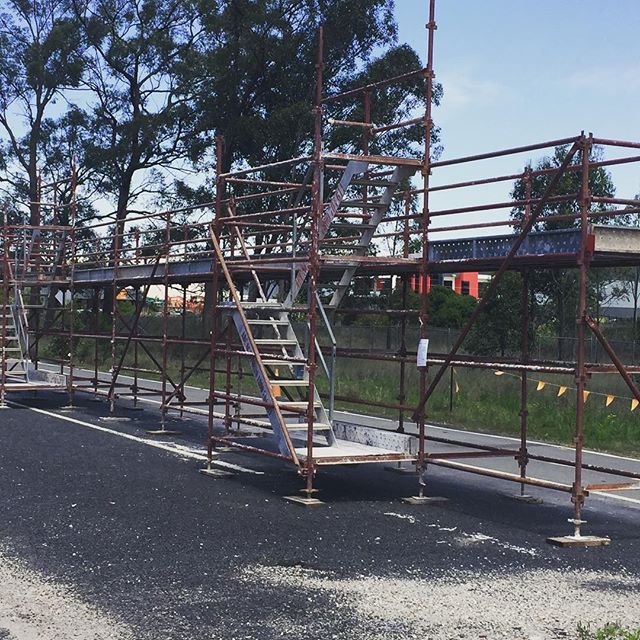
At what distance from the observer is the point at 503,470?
13.9 metres

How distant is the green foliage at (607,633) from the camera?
5742 millimetres

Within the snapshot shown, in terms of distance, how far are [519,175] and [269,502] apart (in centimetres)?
428

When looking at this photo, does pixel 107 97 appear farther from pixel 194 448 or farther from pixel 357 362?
pixel 194 448

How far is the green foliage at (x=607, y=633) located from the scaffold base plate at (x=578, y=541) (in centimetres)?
258

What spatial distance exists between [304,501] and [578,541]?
296 centimetres

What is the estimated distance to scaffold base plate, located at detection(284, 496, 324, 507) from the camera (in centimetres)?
1112

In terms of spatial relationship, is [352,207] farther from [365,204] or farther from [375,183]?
[375,183]

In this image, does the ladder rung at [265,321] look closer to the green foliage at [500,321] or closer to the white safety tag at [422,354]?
the white safety tag at [422,354]

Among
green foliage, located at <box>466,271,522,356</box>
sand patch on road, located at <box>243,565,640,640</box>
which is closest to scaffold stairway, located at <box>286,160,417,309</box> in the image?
sand patch on road, located at <box>243,565,640,640</box>

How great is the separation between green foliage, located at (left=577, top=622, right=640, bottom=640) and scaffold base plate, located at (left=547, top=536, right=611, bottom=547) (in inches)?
102

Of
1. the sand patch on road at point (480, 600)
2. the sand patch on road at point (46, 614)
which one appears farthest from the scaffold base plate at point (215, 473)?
the sand patch on road at point (46, 614)

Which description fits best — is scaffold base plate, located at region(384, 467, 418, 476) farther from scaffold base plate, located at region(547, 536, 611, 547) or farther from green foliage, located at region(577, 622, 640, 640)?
green foliage, located at region(577, 622, 640, 640)

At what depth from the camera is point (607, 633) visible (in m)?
5.98

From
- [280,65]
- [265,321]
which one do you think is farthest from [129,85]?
[265,321]
